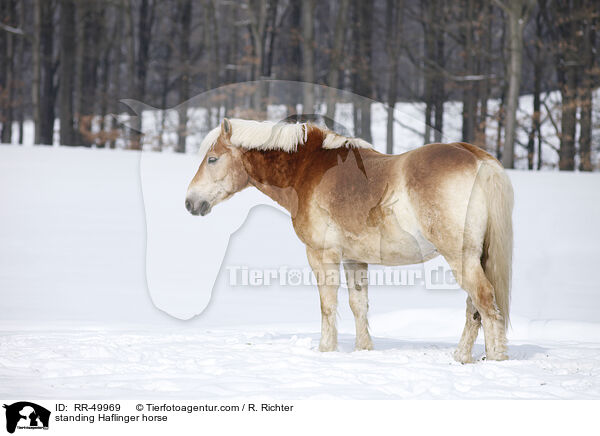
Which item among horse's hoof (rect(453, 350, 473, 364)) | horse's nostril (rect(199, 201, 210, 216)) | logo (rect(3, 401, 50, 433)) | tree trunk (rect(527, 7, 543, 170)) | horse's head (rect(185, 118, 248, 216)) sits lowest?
logo (rect(3, 401, 50, 433))

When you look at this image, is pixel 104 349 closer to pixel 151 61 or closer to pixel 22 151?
pixel 22 151

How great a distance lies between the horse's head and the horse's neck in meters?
0.10

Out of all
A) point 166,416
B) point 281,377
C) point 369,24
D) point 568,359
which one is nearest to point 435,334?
point 568,359

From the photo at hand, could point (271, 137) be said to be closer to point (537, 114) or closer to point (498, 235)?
point (498, 235)

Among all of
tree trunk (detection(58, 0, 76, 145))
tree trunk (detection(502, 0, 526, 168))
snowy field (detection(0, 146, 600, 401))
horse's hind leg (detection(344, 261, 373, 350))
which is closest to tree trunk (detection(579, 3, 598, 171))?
tree trunk (detection(502, 0, 526, 168))

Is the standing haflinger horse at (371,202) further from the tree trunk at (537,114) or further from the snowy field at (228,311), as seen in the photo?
the tree trunk at (537,114)

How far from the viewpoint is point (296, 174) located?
4504 mm

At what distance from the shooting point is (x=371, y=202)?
13.5 feet

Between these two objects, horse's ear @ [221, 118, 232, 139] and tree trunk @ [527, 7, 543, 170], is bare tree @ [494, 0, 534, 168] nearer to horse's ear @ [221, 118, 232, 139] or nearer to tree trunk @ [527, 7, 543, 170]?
tree trunk @ [527, 7, 543, 170]

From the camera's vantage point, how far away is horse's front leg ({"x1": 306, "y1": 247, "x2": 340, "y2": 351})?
4.39 metres

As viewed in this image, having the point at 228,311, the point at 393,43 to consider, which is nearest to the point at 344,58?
the point at 393,43

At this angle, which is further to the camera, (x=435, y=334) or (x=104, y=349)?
(x=435, y=334)

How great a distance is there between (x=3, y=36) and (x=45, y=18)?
8.31ft

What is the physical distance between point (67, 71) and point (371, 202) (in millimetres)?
14349
